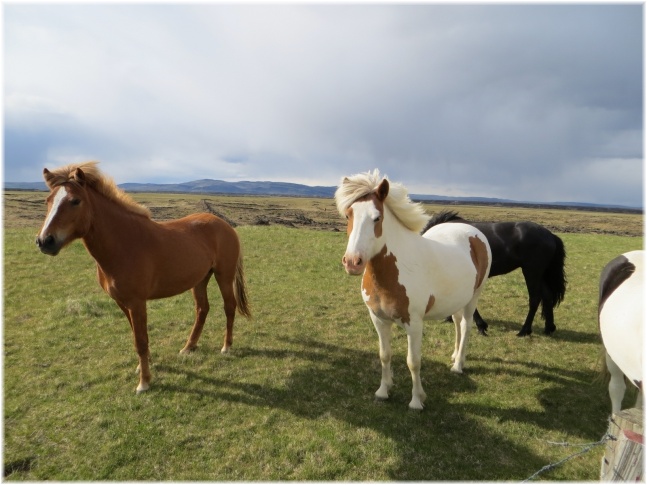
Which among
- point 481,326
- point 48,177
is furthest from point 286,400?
point 481,326

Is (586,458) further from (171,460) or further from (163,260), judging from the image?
(163,260)

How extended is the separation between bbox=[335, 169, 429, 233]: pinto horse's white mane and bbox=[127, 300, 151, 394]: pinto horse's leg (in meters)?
2.96

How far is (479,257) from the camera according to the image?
475 centimetres

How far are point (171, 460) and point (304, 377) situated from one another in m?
1.95

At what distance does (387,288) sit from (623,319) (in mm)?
2024

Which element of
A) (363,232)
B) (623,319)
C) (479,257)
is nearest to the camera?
(623,319)

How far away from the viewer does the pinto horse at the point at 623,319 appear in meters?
2.58

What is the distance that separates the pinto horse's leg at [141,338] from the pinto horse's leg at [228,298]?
4.21 ft

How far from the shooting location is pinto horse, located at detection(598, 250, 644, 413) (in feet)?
8.46

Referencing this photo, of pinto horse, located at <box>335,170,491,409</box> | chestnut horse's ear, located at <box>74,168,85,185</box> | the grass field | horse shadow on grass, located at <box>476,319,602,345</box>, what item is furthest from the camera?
horse shadow on grass, located at <box>476,319,602,345</box>

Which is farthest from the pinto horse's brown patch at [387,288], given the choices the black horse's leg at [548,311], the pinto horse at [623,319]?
the black horse's leg at [548,311]

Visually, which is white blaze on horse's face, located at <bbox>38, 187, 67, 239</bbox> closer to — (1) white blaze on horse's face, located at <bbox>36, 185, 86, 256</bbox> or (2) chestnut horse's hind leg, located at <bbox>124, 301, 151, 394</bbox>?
(1) white blaze on horse's face, located at <bbox>36, 185, 86, 256</bbox>

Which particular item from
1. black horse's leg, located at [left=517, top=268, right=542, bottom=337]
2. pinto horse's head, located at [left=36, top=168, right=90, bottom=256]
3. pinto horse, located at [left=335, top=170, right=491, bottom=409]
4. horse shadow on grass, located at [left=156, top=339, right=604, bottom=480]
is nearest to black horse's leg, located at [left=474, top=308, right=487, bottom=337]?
black horse's leg, located at [left=517, top=268, right=542, bottom=337]

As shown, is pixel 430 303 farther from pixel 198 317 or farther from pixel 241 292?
pixel 198 317
